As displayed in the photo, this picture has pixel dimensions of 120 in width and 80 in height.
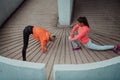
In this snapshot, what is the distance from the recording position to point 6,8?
29.9 ft

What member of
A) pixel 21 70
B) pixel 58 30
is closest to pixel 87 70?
pixel 21 70

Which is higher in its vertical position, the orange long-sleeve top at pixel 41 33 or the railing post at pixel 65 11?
the railing post at pixel 65 11

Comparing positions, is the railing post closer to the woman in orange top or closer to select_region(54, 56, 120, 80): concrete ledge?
the woman in orange top

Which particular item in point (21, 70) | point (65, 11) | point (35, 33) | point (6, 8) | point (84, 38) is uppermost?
point (6, 8)

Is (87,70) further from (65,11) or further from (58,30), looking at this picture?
(65,11)

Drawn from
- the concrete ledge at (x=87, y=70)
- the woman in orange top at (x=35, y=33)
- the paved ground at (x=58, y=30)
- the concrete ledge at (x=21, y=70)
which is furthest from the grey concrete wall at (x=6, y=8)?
the concrete ledge at (x=87, y=70)

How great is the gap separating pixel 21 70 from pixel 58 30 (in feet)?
11.2

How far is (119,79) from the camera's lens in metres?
5.74

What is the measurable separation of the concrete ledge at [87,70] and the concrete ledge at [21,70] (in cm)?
37

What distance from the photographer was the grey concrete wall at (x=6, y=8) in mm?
8781

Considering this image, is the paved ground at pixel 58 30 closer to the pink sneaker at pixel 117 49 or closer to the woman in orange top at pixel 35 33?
the pink sneaker at pixel 117 49

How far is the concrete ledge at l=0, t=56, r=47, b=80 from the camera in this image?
17.4ft

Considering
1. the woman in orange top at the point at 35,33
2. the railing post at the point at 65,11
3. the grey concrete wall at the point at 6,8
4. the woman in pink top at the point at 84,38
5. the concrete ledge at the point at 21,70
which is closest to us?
the concrete ledge at the point at 21,70

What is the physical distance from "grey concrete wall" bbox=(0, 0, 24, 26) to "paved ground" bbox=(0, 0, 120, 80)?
239 millimetres
